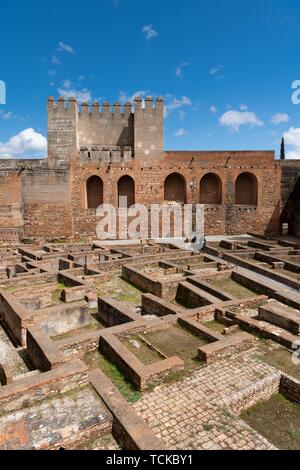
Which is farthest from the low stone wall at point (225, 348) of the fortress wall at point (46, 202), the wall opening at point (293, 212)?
the wall opening at point (293, 212)

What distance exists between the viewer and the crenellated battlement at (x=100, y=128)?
1936 centimetres

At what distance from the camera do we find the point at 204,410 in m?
4.27

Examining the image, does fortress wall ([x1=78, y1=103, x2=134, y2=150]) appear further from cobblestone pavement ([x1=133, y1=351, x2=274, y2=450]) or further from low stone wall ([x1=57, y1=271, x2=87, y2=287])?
cobblestone pavement ([x1=133, y1=351, x2=274, y2=450])

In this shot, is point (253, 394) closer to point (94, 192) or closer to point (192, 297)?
point (192, 297)

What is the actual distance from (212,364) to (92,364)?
2004 millimetres

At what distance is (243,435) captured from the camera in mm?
3840

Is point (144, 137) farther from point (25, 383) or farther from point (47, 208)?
point (25, 383)

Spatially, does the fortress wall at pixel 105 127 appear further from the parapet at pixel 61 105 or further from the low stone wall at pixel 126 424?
the low stone wall at pixel 126 424

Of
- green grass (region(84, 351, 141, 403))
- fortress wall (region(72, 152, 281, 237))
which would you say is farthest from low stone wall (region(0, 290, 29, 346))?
fortress wall (region(72, 152, 281, 237))

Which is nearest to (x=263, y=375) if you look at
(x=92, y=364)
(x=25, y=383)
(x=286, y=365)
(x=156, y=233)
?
(x=286, y=365)

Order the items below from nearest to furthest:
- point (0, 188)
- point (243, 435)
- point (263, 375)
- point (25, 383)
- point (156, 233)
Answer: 1. point (243, 435)
2. point (25, 383)
3. point (263, 375)
4. point (0, 188)
5. point (156, 233)

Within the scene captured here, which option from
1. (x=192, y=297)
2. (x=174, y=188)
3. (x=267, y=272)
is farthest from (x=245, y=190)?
(x=192, y=297)

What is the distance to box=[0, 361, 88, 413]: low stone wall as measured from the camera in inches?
168

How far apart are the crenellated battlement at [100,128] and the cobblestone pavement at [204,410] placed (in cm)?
1617
